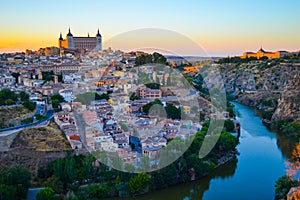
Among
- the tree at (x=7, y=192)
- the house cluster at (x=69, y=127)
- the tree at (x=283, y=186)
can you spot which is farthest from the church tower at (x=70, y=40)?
the tree at (x=283, y=186)

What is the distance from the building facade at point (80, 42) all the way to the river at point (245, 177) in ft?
52.6

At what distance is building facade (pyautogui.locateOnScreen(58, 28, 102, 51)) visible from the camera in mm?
22119

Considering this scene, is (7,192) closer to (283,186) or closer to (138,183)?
(138,183)

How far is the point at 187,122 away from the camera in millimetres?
8062

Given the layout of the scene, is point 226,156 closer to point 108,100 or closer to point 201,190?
point 201,190

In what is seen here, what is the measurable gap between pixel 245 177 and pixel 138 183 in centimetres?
210

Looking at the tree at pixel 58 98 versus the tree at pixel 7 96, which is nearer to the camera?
the tree at pixel 7 96

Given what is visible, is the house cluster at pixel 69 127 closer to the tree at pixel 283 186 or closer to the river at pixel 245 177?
the river at pixel 245 177

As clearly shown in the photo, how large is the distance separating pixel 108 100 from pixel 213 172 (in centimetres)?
431

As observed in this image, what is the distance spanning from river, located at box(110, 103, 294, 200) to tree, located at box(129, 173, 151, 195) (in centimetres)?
14

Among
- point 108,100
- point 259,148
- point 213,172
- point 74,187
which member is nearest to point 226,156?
point 213,172

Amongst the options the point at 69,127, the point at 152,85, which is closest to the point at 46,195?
the point at 69,127

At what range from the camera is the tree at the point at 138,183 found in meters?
5.25

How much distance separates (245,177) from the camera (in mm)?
6125
